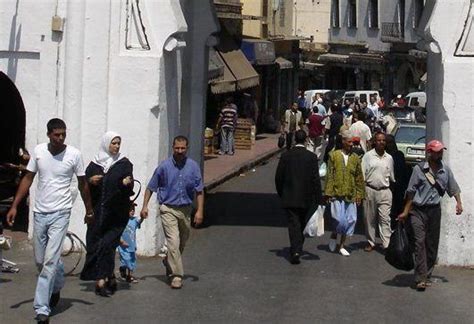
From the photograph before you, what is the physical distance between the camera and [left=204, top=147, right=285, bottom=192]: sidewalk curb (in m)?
22.0

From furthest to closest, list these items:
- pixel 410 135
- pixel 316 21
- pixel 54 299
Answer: pixel 316 21, pixel 410 135, pixel 54 299

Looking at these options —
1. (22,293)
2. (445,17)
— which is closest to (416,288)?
(445,17)

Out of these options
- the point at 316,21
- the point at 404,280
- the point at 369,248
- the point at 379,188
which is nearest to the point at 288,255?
the point at 369,248

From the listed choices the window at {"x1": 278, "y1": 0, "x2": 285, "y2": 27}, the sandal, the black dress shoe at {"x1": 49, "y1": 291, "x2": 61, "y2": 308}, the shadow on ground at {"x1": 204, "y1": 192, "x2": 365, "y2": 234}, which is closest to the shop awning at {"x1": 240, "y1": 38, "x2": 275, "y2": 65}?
the window at {"x1": 278, "y1": 0, "x2": 285, "y2": 27}

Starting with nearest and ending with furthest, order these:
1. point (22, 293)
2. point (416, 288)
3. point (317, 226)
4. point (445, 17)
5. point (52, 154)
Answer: point (52, 154), point (22, 293), point (416, 288), point (445, 17), point (317, 226)

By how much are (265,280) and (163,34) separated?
11.0 feet

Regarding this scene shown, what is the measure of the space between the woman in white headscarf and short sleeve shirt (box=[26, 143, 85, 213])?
932 millimetres

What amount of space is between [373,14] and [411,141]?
40.3m

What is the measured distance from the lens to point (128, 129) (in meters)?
13.2

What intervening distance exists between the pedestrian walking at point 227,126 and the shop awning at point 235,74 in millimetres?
635

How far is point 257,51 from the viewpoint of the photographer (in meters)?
38.0

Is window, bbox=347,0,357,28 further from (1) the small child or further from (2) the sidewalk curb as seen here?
(1) the small child

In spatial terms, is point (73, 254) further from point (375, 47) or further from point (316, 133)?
point (375, 47)

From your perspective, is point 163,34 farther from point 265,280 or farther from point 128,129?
point 265,280
